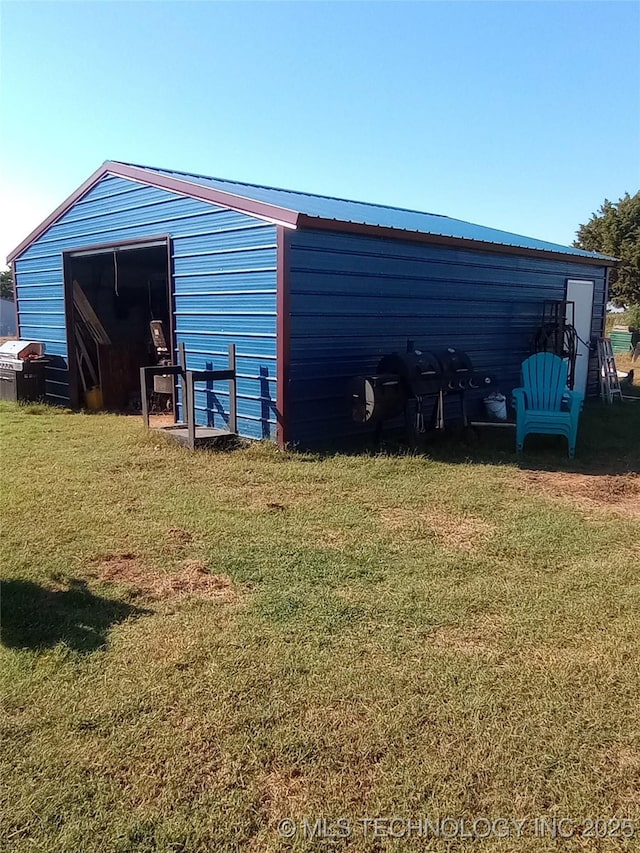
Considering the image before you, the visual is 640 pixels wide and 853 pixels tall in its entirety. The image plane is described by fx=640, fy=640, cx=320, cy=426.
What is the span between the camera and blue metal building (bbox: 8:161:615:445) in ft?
21.0

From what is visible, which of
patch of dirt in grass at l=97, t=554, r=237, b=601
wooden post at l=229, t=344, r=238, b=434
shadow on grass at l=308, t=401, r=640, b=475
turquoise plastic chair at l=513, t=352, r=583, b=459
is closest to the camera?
patch of dirt in grass at l=97, t=554, r=237, b=601

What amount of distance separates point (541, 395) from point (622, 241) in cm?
2652

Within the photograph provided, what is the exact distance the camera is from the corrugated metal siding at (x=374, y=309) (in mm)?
6434

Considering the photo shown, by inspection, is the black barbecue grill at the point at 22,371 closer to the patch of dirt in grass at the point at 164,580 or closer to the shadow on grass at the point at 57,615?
the patch of dirt in grass at the point at 164,580

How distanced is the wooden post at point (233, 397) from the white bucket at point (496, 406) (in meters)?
3.66

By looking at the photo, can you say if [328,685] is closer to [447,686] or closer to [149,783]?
[447,686]

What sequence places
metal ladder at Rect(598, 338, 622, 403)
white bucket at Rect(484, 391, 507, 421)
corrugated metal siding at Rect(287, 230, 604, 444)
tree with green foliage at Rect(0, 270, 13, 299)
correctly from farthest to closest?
1. tree with green foliage at Rect(0, 270, 13, 299)
2. metal ladder at Rect(598, 338, 622, 403)
3. white bucket at Rect(484, 391, 507, 421)
4. corrugated metal siding at Rect(287, 230, 604, 444)

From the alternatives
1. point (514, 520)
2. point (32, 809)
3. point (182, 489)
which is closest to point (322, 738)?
point (32, 809)

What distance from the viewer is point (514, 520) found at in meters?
4.48

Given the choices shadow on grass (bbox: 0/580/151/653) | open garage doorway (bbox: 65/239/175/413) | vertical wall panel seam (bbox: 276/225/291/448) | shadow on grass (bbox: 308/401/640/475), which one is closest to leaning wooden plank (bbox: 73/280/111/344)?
open garage doorway (bbox: 65/239/175/413)

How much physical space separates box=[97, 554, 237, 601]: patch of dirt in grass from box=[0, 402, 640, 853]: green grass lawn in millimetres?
17

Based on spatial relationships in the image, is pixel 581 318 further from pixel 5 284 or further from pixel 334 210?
pixel 5 284

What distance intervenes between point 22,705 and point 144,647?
534 mm

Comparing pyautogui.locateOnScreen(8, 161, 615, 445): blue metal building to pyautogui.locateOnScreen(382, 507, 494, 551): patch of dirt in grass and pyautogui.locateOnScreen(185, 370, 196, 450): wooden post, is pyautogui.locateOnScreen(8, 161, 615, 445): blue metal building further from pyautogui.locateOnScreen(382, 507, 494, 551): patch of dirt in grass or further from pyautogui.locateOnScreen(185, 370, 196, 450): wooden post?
pyautogui.locateOnScreen(382, 507, 494, 551): patch of dirt in grass
